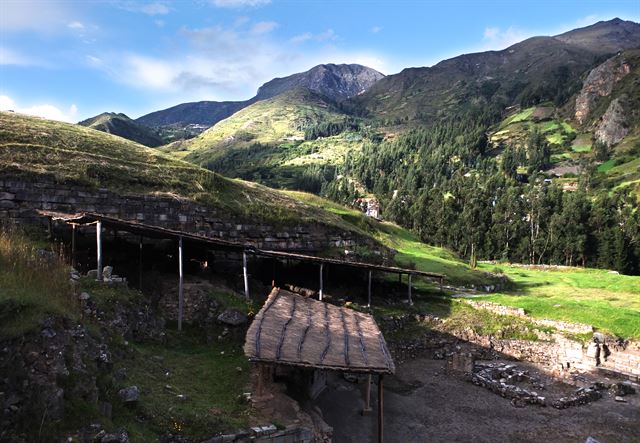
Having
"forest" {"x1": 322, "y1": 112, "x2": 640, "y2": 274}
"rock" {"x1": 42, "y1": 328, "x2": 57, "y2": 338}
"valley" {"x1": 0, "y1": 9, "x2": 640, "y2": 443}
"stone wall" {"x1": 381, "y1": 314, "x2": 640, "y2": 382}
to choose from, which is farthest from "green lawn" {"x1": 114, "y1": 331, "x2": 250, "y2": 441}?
"forest" {"x1": 322, "y1": 112, "x2": 640, "y2": 274}

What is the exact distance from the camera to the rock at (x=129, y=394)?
11.8 metres

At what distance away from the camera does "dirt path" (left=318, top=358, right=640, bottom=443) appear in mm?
17312

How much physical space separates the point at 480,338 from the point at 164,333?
18.9 meters

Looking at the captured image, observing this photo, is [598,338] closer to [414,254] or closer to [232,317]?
[232,317]

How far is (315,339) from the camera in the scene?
1622cm

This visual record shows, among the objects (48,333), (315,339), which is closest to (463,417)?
(315,339)

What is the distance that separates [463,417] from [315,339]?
8135mm

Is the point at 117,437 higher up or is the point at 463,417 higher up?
the point at 117,437

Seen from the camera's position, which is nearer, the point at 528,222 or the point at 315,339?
the point at 315,339

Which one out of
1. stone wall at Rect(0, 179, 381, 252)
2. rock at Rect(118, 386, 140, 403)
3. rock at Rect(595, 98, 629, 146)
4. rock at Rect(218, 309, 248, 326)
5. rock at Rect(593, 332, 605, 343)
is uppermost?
rock at Rect(595, 98, 629, 146)

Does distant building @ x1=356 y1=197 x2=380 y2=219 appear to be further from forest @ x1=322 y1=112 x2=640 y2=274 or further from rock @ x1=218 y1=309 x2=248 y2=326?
rock @ x1=218 y1=309 x2=248 y2=326

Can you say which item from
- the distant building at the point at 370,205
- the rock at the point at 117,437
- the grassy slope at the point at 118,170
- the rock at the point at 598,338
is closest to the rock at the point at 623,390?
the rock at the point at 598,338

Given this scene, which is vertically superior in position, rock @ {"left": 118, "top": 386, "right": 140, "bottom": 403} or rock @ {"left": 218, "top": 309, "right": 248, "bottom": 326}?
rock @ {"left": 118, "top": 386, "right": 140, "bottom": 403}

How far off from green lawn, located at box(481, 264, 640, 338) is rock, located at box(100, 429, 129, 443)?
2592cm
